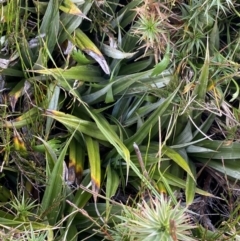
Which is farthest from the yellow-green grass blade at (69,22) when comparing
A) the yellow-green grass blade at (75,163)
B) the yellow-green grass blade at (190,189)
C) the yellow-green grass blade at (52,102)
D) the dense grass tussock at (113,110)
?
the yellow-green grass blade at (190,189)

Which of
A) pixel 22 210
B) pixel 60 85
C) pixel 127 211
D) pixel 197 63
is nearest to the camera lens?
pixel 127 211

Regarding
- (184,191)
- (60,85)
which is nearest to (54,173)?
(60,85)

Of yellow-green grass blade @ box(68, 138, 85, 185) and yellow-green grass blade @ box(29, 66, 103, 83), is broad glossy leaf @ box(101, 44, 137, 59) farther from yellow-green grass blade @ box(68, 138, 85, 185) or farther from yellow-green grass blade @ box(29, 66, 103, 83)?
yellow-green grass blade @ box(68, 138, 85, 185)

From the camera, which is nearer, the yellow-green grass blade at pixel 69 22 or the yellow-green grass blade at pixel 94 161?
the yellow-green grass blade at pixel 94 161

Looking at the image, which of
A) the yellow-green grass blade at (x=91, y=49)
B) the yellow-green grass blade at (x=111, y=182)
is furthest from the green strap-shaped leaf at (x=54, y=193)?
the yellow-green grass blade at (x=91, y=49)

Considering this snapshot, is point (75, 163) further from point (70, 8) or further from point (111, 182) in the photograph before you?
point (70, 8)

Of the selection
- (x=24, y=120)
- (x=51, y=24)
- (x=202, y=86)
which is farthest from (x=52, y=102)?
(x=202, y=86)

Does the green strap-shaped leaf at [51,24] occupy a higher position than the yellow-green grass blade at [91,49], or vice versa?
the green strap-shaped leaf at [51,24]

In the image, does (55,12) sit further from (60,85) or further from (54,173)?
(54,173)

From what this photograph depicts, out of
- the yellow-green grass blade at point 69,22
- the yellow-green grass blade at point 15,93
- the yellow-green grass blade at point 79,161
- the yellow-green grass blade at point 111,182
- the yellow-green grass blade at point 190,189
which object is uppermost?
the yellow-green grass blade at point 69,22

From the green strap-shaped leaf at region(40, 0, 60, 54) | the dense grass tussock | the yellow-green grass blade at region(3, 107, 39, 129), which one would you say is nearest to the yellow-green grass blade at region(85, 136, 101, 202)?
the dense grass tussock

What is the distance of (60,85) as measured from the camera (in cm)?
108

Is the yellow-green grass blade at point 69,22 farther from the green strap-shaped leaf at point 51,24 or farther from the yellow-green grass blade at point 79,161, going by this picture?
the yellow-green grass blade at point 79,161

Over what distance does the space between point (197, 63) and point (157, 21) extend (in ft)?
0.53
